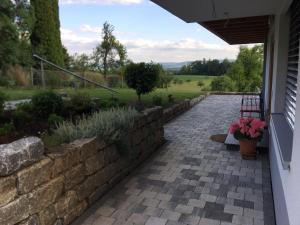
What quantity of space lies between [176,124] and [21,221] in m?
5.69

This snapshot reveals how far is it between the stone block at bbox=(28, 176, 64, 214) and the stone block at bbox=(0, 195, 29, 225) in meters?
0.06

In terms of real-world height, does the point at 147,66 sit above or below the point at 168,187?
above

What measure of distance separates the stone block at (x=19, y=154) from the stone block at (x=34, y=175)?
0.17 feet

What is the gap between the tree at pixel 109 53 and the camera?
19.6m

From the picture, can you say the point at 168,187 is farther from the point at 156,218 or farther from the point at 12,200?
the point at 12,200

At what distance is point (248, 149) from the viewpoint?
4.65 meters

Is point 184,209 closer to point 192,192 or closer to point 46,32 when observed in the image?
point 192,192

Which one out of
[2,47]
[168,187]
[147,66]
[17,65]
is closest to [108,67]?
[17,65]

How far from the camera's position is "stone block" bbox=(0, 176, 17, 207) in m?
2.06

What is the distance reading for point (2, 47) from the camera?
10.0 metres

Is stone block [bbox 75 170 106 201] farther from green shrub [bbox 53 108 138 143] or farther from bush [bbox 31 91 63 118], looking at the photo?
A: bush [bbox 31 91 63 118]

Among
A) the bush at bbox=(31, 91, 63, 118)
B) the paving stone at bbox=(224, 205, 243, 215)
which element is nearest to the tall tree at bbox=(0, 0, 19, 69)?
the bush at bbox=(31, 91, 63, 118)

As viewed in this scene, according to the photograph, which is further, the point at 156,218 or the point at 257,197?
the point at 257,197

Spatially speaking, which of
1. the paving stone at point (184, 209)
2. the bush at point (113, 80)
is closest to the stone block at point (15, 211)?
the paving stone at point (184, 209)
